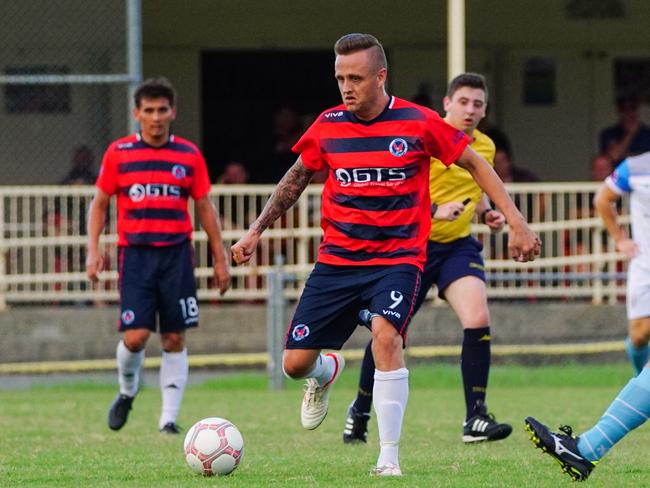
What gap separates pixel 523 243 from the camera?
6.80 meters

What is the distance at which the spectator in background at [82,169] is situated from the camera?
56.6 ft

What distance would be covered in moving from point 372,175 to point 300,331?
0.84 m

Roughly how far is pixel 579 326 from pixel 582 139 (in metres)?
3.92

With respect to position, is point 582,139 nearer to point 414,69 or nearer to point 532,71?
point 532,71

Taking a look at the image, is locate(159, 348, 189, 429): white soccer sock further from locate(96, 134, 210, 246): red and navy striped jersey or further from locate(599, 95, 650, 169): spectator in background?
locate(599, 95, 650, 169): spectator in background

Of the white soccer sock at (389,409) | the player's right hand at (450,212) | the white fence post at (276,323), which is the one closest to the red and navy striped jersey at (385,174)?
the white soccer sock at (389,409)

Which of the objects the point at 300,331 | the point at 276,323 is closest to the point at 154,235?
the point at 300,331

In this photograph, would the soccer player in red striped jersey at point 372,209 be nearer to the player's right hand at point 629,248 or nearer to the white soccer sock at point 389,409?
the white soccer sock at point 389,409

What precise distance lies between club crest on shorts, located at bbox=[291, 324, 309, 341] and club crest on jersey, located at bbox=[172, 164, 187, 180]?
9.27ft

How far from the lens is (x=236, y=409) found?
12.4 m

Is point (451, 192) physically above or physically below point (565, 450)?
above

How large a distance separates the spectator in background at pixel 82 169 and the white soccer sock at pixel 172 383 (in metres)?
7.19

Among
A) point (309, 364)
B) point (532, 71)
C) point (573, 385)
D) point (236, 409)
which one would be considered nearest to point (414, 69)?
point (532, 71)

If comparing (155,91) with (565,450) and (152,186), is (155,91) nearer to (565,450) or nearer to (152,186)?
(152,186)
